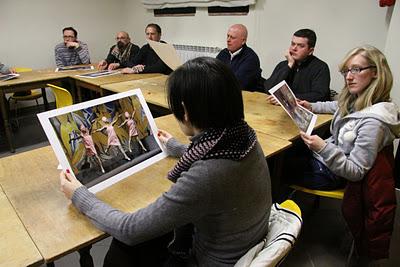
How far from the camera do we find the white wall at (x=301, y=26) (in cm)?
275

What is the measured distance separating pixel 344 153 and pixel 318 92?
865 mm

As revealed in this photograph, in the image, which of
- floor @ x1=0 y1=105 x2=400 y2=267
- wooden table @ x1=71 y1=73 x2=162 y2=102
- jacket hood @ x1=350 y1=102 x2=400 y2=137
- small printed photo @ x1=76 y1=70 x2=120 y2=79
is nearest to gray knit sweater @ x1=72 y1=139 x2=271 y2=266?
jacket hood @ x1=350 y1=102 x2=400 y2=137

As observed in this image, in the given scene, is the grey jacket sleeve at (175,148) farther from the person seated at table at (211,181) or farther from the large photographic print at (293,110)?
the large photographic print at (293,110)

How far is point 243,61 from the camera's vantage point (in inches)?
113

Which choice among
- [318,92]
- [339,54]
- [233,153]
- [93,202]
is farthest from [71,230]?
[339,54]

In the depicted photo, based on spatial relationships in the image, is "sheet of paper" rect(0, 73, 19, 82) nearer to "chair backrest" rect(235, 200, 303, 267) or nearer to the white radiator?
the white radiator

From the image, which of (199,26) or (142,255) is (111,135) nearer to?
(142,255)

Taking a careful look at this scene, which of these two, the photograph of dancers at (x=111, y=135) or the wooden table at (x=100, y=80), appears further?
the wooden table at (x=100, y=80)

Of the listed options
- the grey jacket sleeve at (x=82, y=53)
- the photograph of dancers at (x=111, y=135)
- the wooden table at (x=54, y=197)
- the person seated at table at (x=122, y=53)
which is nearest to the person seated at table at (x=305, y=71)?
the wooden table at (x=54, y=197)

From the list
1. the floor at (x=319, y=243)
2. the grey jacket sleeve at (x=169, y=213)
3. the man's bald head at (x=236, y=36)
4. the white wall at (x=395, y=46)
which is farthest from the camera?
the man's bald head at (x=236, y=36)

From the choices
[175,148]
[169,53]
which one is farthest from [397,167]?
[169,53]

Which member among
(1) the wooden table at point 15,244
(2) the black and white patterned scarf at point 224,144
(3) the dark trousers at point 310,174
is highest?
(2) the black and white patterned scarf at point 224,144

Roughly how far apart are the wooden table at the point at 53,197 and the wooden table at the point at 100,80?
1671 millimetres

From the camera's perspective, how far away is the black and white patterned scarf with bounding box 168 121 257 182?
785 millimetres
